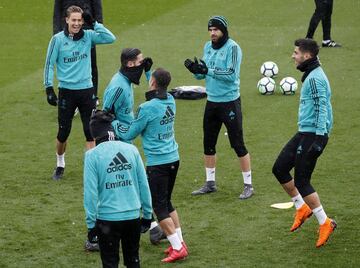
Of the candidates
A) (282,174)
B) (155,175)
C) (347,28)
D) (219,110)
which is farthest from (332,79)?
(155,175)

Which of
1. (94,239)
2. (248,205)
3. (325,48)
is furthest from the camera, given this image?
(325,48)

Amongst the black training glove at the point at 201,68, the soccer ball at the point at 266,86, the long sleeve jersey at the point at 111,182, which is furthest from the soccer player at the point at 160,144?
the soccer ball at the point at 266,86

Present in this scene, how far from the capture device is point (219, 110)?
1223 centimetres

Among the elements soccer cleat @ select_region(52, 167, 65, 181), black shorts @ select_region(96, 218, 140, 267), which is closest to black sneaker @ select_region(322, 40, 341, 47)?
soccer cleat @ select_region(52, 167, 65, 181)

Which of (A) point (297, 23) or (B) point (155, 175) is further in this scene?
(A) point (297, 23)

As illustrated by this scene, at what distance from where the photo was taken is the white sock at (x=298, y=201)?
431 inches

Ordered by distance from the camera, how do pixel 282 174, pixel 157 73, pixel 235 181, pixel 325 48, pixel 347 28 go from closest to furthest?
pixel 157 73 → pixel 282 174 → pixel 235 181 → pixel 325 48 → pixel 347 28

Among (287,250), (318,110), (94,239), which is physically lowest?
(287,250)

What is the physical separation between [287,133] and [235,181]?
2.52m

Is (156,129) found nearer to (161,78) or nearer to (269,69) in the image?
(161,78)

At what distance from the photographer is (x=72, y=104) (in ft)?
42.5

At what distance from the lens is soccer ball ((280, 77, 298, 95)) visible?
17.5 metres

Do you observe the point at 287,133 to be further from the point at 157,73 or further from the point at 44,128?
the point at 157,73

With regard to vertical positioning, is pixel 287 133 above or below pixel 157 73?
below
